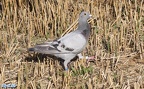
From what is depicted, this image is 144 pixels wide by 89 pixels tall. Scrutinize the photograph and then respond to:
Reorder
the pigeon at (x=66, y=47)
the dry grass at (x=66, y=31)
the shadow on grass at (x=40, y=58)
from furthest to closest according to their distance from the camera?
the shadow on grass at (x=40, y=58) < the pigeon at (x=66, y=47) < the dry grass at (x=66, y=31)

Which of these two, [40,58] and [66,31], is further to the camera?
[66,31]

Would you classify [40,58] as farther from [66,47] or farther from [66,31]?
[66,31]

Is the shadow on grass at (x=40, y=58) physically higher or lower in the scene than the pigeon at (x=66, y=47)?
lower

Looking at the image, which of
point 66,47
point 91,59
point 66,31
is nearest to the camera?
point 66,47

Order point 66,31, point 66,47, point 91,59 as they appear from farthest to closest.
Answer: point 66,31, point 91,59, point 66,47

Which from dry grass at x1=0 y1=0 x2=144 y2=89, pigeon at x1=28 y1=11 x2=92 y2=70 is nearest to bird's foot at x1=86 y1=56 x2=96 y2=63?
dry grass at x1=0 y1=0 x2=144 y2=89

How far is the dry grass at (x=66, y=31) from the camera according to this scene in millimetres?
4992

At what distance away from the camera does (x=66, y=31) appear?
639 cm

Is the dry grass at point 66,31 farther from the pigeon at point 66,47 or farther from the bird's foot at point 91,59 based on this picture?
the pigeon at point 66,47

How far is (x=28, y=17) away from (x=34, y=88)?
7.66ft

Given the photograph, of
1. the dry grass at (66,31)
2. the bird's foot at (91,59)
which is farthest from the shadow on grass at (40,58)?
the bird's foot at (91,59)

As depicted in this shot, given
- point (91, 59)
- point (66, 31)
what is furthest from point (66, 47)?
point (66, 31)

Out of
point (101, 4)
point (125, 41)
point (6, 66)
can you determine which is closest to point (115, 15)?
point (101, 4)

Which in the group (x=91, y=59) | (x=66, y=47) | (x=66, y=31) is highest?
(x=66, y=31)
